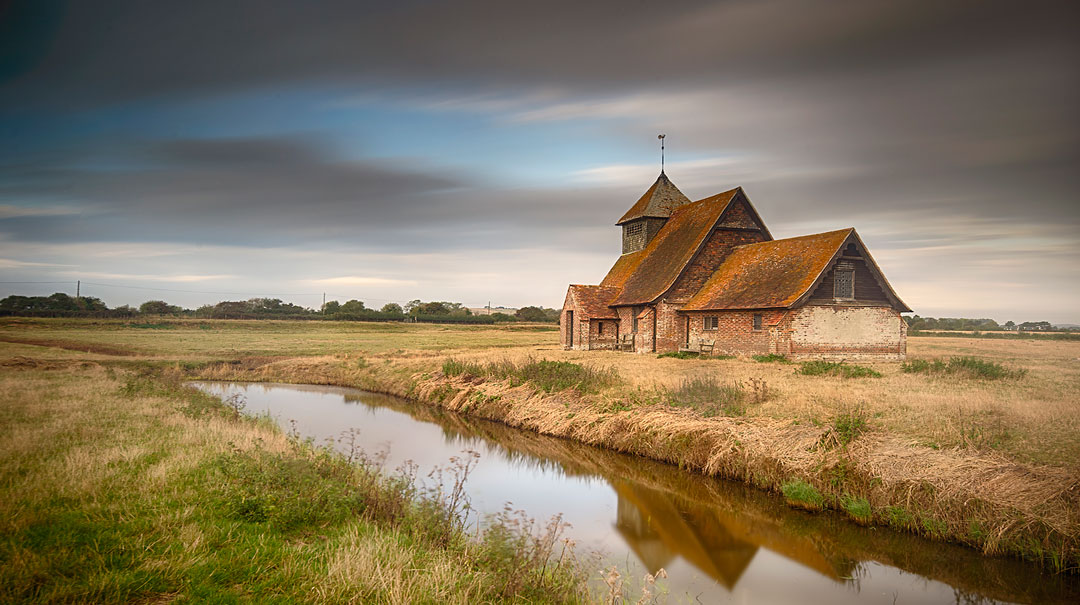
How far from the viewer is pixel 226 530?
6.42 meters

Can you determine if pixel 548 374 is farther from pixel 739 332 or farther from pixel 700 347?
pixel 700 347

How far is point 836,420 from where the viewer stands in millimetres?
11172

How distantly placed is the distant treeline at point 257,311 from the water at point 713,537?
1265cm

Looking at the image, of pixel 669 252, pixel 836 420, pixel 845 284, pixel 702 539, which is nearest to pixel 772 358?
pixel 845 284

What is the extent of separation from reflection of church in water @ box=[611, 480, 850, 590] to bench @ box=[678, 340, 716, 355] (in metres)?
17.4

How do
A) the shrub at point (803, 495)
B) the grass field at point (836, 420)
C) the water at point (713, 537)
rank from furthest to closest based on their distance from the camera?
1. the shrub at point (803, 495)
2. the grass field at point (836, 420)
3. the water at point (713, 537)

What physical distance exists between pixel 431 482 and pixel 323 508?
431cm

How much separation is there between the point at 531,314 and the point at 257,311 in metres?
38.5

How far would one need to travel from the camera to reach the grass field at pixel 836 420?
8320mm

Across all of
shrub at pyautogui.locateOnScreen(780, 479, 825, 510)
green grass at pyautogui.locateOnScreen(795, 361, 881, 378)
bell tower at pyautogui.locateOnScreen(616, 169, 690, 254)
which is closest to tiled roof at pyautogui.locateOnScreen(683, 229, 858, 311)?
green grass at pyautogui.locateOnScreen(795, 361, 881, 378)

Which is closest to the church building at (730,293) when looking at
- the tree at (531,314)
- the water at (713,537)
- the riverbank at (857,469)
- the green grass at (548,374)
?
the green grass at (548,374)

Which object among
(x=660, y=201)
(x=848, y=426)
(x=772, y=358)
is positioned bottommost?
(x=848, y=426)

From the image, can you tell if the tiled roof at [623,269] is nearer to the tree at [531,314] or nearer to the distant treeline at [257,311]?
the distant treeline at [257,311]

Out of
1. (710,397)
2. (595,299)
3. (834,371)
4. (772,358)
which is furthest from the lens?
(595,299)
